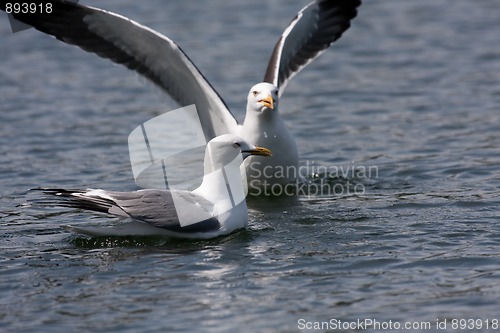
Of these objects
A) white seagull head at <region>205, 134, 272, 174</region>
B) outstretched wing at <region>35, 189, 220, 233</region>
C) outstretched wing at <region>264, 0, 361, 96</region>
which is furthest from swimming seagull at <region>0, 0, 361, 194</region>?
outstretched wing at <region>35, 189, 220, 233</region>

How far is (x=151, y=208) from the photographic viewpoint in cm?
864

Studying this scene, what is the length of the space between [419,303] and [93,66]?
11.7 m

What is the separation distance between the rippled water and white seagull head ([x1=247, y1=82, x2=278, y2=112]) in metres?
1.05

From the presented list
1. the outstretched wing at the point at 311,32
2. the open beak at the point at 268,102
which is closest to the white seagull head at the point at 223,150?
the open beak at the point at 268,102

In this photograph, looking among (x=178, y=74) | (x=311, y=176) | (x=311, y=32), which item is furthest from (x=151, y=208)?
(x=311, y=32)

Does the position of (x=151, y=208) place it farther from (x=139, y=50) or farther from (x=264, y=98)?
(x=139, y=50)

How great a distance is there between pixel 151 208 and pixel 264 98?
2.22 m

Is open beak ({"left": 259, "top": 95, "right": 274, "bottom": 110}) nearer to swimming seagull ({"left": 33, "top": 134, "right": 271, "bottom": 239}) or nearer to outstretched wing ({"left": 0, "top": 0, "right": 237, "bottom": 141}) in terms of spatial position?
outstretched wing ({"left": 0, "top": 0, "right": 237, "bottom": 141})

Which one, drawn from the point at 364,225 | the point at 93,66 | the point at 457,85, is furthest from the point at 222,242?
the point at 93,66

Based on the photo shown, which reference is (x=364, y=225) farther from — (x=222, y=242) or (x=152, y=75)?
(x=152, y=75)

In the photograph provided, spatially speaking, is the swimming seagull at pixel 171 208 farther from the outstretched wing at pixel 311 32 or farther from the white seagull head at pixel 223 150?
the outstretched wing at pixel 311 32

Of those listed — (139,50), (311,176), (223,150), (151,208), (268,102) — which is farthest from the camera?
(311,176)

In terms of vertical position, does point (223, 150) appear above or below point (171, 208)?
above

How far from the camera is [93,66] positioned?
17.7 meters
